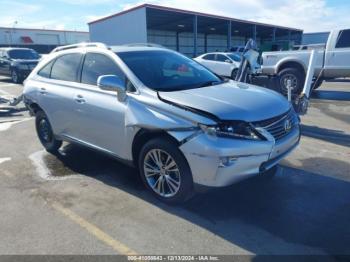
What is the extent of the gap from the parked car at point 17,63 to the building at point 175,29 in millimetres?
11754

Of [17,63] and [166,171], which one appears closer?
[166,171]

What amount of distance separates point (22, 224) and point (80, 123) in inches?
63.7

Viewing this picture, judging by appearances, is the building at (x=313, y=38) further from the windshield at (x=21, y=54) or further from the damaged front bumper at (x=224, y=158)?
the damaged front bumper at (x=224, y=158)

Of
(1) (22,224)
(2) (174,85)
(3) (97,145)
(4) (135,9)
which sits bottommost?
(1) (22,224)

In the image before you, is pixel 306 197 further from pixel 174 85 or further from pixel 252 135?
pixel 174 85

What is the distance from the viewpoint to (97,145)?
15.3ft

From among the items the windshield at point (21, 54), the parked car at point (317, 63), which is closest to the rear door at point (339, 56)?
the parked car at point (317, 63)

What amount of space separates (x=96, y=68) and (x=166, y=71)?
0.97 m

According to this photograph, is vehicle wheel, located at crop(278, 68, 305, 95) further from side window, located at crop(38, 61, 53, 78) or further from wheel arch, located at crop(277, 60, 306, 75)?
side window, located at crop(38, 61, 53, 78)


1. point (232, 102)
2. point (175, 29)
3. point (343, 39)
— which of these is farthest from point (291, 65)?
point (175, 29)

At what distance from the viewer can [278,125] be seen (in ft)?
12.2

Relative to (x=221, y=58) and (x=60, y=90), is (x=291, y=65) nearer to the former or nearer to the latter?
(x=221, y=58)

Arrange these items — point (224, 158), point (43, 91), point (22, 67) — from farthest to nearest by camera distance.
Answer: point (22, 67) < point (43, 91) < point (224, 158)

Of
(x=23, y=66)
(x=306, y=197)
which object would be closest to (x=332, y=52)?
(x=306, y=197)
